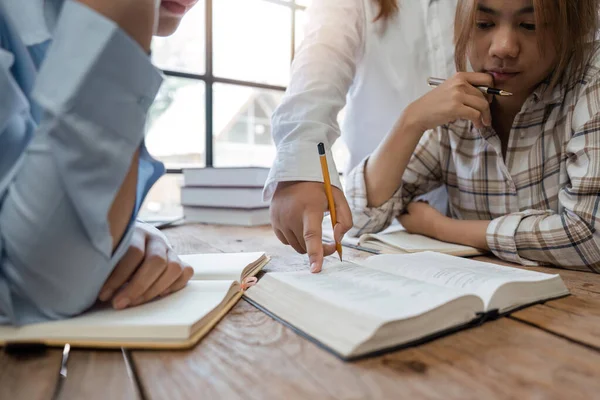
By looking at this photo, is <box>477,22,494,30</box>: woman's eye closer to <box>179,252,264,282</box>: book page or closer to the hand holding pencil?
the hand holding pencil

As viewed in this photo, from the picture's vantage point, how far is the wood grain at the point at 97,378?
0.30 m

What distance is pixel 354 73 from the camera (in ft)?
3.75

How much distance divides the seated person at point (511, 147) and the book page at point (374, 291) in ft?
1.28

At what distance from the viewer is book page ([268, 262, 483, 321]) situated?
0.37 m

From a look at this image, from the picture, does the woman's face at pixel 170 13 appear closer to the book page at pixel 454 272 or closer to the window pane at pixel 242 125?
the book page at pixel 454 272

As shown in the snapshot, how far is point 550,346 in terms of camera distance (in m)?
0.36

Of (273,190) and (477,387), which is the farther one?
(273,190)

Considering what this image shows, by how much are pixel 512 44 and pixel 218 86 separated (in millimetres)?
1414

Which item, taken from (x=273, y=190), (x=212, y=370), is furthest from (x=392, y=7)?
(x=212, y=370)

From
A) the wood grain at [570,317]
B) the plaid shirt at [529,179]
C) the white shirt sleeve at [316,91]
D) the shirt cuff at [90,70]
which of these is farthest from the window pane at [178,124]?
the wood grain at [570,317]

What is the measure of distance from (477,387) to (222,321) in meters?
0.24

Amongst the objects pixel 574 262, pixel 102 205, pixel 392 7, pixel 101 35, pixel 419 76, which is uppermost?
pixel 392 7

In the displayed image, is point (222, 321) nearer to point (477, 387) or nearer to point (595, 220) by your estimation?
point (477, 387)

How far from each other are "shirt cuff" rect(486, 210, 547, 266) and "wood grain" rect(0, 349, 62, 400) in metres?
0.70
